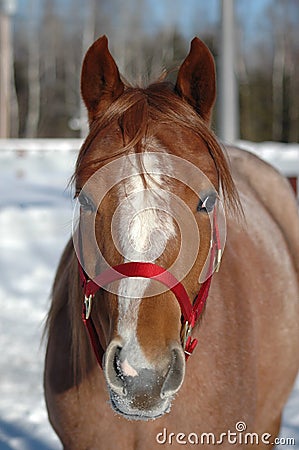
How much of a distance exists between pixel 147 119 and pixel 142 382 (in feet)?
2.59

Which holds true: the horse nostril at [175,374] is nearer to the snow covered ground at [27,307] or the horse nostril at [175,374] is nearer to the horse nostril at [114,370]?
the horse nostril at [114,370]

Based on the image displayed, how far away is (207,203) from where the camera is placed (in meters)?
1.97

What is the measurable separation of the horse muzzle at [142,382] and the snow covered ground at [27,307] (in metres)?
1.31

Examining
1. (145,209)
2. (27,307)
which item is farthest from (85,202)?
(27,307)

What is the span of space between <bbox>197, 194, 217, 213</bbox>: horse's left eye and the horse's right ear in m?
0.50

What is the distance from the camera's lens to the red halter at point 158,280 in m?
1.77

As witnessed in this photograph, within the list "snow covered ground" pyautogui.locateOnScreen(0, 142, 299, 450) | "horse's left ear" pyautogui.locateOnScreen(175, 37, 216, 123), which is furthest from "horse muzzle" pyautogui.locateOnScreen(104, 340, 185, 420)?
Result: "snow covered ground" pyautogui.locateOnScreen(0, 142, 299, 450)

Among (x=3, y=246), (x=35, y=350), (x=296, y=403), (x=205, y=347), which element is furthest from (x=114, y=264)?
(x=3, y=246)

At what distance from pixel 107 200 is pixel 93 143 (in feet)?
0.78

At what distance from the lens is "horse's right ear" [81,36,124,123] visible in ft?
7.04

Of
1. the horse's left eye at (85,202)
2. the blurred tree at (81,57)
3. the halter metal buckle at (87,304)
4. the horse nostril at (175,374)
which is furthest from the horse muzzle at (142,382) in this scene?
the blurred tree at (81,57)

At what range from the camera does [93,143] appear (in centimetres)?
201

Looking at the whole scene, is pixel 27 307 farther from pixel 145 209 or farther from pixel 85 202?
pixel 145 209

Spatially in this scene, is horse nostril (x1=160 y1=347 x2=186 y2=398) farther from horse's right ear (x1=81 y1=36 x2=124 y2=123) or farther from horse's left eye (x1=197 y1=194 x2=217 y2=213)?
horse's right ear (x1=81 y1=36 x2=124 y2=123)
